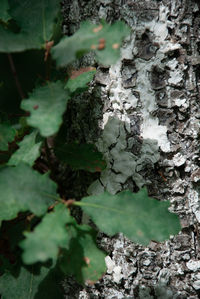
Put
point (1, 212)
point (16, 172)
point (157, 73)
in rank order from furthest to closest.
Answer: point (157, 73) → point (1, 212) → point (16, 172)

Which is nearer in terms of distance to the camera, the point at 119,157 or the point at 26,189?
the point at 26,189

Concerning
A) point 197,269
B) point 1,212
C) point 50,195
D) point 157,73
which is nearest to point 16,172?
point 50,195

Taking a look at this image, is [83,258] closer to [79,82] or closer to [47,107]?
[47,107]

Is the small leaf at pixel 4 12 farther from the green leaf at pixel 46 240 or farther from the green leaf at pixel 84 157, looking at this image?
the green leaf at pixel 46 240

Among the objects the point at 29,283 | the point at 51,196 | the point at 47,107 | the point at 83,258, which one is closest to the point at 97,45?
the point at 47,107

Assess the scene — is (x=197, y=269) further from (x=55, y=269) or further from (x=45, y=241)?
(x=45, y=241)

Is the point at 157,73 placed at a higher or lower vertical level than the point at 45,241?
higher
